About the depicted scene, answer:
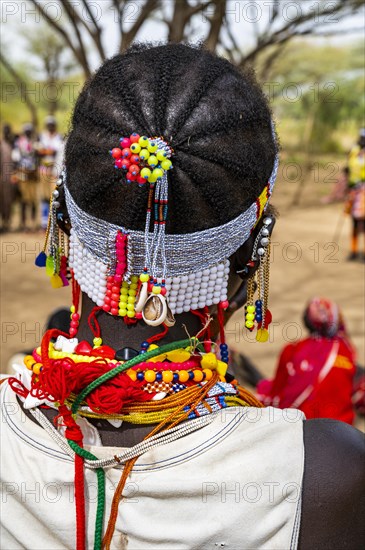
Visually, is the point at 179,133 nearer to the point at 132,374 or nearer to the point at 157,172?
the point at 157,172

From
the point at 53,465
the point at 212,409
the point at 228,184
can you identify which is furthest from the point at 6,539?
the point at 228,184

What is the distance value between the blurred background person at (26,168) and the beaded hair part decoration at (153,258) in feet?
30.3

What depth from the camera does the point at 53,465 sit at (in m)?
1.23

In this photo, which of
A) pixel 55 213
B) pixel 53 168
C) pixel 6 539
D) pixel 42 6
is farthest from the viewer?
pixel 53 168

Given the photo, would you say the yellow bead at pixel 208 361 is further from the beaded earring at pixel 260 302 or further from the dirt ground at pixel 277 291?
the dirt ground at pixel 277 291

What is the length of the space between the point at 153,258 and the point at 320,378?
2735mm

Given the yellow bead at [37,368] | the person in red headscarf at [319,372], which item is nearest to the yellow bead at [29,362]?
the yellow bead at [37,368]

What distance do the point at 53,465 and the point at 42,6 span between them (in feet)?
19.0

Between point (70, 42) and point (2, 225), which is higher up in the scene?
point (70, 42)

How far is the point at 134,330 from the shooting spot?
4.16 ft

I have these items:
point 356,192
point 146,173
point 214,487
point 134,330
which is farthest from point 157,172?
point 356,192

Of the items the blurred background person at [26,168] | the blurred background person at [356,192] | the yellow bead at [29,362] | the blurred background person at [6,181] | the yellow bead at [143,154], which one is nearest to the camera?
the yellow bead at [143,154]

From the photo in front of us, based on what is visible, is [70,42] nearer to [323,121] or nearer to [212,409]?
[212,409]

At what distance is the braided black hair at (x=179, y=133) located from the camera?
1.13m
